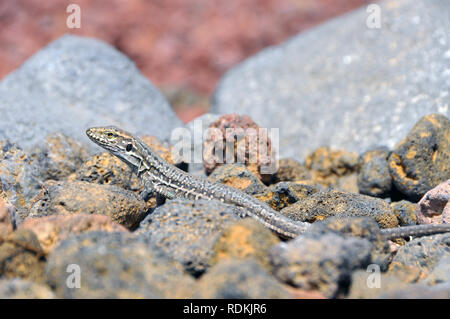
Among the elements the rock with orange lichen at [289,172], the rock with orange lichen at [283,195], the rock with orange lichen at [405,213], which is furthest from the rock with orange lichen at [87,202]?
the rock with orange lichen at [405,213]

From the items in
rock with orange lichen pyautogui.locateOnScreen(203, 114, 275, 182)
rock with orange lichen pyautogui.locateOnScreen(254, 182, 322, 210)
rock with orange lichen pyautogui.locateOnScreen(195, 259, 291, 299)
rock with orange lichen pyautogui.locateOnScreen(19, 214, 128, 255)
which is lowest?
rock with orange lichen pyautogui.locateOnScreen(195, 259, 291, 299)

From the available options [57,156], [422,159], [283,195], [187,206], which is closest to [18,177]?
[57,156]

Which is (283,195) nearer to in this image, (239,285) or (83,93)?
(239,285)

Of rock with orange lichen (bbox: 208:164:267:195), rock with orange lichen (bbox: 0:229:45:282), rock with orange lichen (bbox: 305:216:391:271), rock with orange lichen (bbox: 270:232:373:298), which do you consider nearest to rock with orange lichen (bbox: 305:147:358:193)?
rock with orange lichen (bbox: 208:164:267:195)

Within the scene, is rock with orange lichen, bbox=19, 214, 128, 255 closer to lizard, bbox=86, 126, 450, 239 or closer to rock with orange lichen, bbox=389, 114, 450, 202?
lizard, bbox=86, 126, 450, 239

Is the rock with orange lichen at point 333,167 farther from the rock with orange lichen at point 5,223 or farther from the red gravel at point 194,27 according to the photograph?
the red gravel at point 194,27
